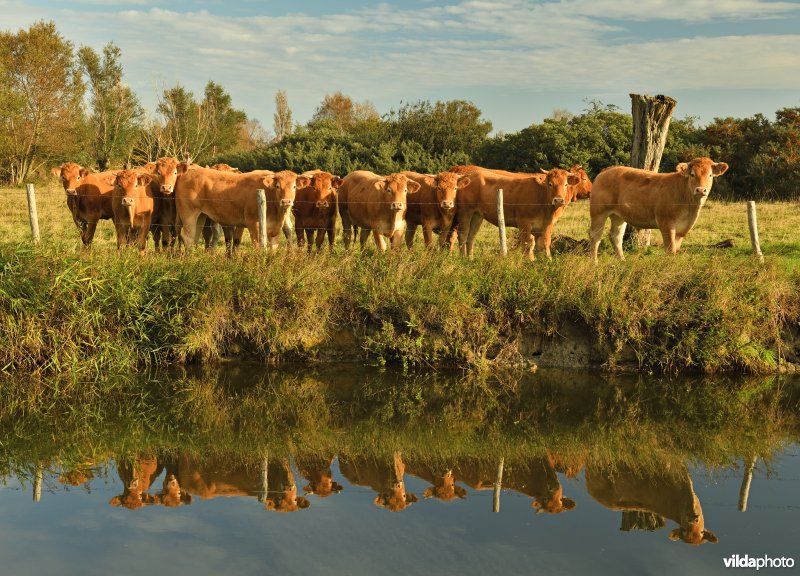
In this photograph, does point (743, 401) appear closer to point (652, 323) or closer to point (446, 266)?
point (652, 323)

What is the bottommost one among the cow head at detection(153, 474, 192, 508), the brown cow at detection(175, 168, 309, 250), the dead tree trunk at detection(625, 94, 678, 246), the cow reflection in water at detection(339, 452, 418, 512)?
the cow head at detection(153, 474, 192, 508)

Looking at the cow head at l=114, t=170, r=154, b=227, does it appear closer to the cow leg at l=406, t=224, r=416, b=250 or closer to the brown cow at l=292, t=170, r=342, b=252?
the brown cow at l=292, t=170, r=342, b=252

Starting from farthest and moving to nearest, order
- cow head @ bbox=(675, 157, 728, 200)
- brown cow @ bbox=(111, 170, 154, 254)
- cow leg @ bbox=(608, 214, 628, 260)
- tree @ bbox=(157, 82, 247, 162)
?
tree @ bbox=(157, 82, 247, 162), cow leg @ bbox=(608, 214, 628, 260), brown cow @ bbox=(111, 170, 154, 254), cow head @ bbox=(675, 157, 728, 200)

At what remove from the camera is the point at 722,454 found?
7848mm

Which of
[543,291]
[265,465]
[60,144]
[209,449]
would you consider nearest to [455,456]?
[265,465]

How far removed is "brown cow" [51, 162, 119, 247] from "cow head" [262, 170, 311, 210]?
312 cm

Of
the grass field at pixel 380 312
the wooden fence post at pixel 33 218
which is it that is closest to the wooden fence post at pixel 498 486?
the grass field at pixel 380 312

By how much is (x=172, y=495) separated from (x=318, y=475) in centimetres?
126

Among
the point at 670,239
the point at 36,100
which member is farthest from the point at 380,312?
the point at 36,100

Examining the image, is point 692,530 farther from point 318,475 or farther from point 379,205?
point 379,205

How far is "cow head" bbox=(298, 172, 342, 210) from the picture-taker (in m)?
14.1

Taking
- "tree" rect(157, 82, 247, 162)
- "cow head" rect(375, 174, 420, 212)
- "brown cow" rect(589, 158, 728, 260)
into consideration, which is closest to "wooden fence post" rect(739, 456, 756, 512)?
"brown cow" rect(589, 158, 728, 260)

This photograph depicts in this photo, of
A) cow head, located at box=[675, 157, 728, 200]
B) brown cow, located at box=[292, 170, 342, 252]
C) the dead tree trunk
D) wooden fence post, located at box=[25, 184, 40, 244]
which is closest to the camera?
wooden fence post, located at box=[25, 184, 40, 244]

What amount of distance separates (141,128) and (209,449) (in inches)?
1541
